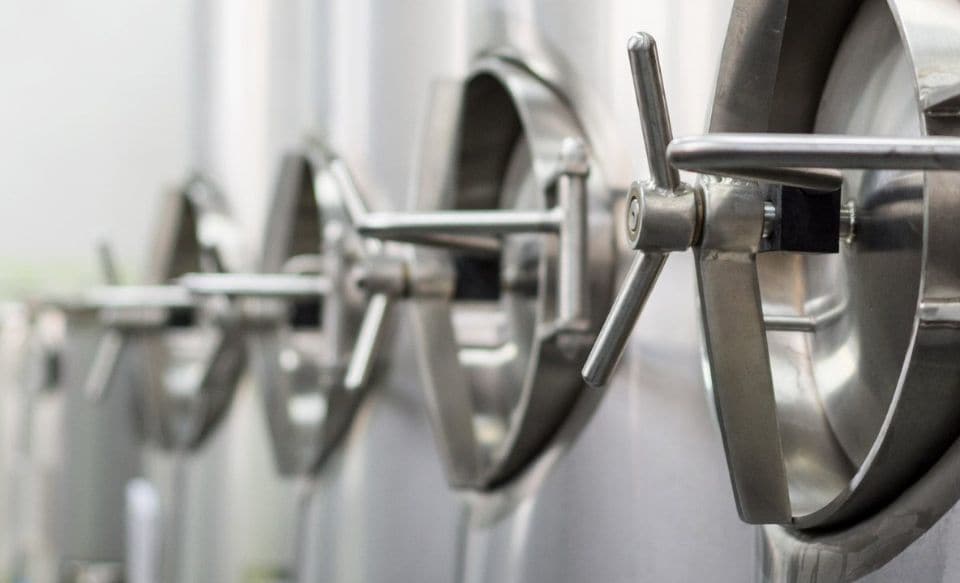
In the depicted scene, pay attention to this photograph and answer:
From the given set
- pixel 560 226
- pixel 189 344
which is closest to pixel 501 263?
pixel 560 226

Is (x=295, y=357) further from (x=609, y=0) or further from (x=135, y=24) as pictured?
(x=135, y=24)

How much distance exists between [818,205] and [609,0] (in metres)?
0.18

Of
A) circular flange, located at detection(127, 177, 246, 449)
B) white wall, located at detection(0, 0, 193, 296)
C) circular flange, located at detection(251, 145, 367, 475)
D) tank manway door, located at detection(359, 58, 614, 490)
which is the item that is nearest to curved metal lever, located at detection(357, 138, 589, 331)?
tank manway door, located at detection(359, 58, 614, 490)

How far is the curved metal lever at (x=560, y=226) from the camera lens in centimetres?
52

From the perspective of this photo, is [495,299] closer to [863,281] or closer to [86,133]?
[863,281]

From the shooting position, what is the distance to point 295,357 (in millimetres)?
954

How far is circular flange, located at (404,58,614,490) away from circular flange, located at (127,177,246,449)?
0.33 metres

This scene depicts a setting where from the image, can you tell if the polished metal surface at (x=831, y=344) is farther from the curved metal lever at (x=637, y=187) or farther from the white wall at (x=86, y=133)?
the white wall at (x=86, y=133)

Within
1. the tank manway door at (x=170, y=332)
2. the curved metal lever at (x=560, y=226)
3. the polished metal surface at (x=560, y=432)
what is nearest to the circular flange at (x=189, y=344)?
the tank manway door at (x=170, y=332)

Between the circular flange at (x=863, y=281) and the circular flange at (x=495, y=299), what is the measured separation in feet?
0.40

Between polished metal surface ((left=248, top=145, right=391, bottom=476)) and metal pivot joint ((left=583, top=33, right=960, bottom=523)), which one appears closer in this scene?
metal pivot joint ((left=583, top=33, right=960, bottom=523))

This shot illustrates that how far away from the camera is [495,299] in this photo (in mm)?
721

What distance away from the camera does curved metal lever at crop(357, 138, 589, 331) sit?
20.6 inches

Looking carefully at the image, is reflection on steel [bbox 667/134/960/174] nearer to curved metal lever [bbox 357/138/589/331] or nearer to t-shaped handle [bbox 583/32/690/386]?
t-shaped handle [bbox 583/32/690/386]
